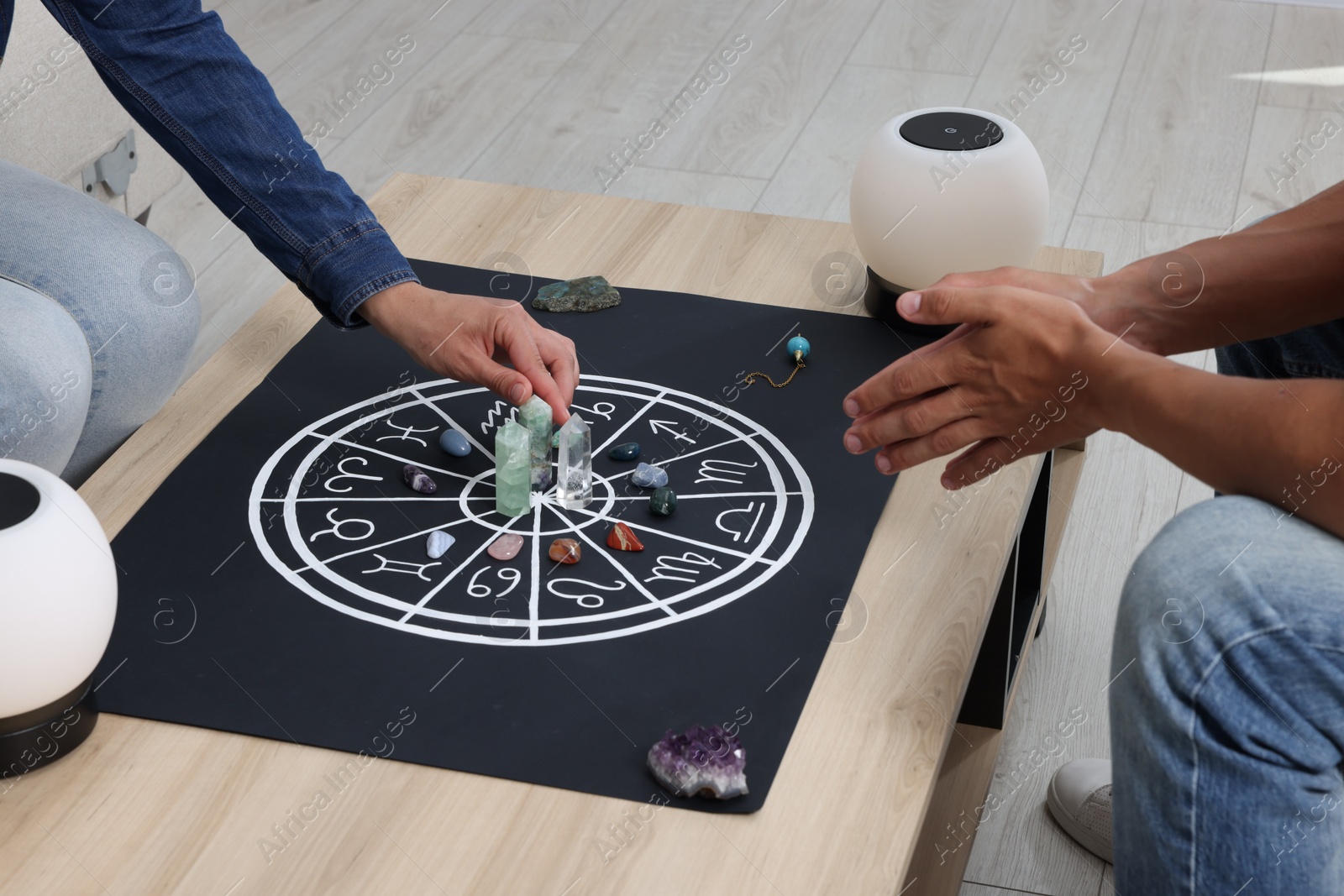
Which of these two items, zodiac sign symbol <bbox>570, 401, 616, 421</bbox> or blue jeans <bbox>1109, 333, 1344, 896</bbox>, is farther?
zodiac sign symbol <bbox>570, 401, 616, 421</bbox>

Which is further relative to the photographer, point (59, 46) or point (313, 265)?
point (59, 46)

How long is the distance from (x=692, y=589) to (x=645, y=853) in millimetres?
258

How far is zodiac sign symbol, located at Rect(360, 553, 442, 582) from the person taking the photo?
1.08 metres

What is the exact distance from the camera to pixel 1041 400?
3.48 ft

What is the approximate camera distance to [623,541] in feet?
3.60

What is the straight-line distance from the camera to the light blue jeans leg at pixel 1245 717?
32.3 inches

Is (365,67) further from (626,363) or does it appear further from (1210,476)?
(1210,476)

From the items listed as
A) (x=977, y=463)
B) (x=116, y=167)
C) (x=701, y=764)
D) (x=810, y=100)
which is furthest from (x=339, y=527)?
(x=810, y=100)

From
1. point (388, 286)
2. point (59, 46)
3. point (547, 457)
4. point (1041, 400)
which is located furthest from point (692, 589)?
point (59, 46)

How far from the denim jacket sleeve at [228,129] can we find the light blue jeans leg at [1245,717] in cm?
76

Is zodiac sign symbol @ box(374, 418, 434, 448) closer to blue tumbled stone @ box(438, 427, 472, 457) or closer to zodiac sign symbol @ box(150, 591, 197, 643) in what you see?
blue tumbled stone @ box(438, 427, 472, 457)

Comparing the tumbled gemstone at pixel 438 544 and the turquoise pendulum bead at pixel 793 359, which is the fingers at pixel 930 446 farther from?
the tumbled gemstone at pixel 438 544

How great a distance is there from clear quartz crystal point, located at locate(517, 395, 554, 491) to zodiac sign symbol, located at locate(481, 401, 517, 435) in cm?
9

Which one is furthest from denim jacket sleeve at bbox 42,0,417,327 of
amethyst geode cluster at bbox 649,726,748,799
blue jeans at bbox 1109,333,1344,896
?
blue jeans at bbox 1109,333,1344,896
